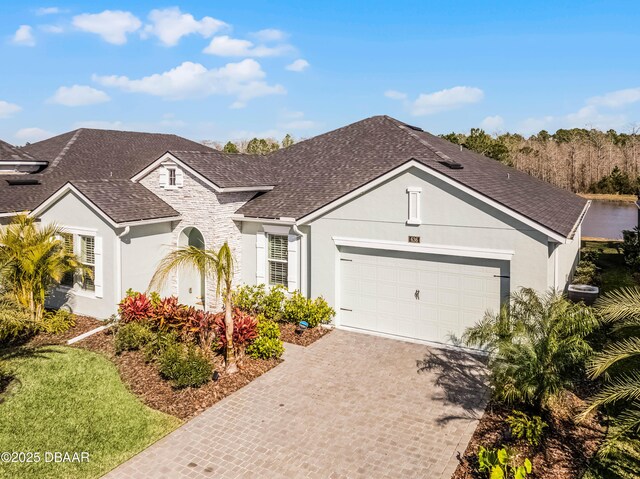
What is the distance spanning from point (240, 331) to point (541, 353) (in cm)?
686

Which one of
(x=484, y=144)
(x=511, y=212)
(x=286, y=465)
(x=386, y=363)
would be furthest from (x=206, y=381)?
(x=484, y=144)

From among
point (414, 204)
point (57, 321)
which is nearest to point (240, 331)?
point (414, 204)

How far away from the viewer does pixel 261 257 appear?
15.9 metres

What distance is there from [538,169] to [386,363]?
204 ft

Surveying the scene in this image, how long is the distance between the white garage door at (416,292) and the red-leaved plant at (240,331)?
351cm

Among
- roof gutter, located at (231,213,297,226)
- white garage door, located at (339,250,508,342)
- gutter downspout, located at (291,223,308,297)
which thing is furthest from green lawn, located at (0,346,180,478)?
white garage door, located at (339,250,508,342)

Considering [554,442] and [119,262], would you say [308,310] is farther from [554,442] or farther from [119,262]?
[554,442]

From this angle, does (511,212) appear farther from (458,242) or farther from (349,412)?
(349,412)

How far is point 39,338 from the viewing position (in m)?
13.7

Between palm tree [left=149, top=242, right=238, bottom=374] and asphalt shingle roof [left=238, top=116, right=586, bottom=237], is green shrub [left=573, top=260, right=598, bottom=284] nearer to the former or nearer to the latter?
asphalt shingle roof [left=238, top=116, right=586, bottom=237]

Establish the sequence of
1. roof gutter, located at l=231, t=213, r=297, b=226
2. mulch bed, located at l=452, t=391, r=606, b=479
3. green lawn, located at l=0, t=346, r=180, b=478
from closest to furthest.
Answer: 1. mulch bed, located at l=452, t=391, r=606, b=479
2. green lawn, located at l=0, t=346, r=180, b=478
3. roof gutter, located at l=231, t=213, r=297, b=226

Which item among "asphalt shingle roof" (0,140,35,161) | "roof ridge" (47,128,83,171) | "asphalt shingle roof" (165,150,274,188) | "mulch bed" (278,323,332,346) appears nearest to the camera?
"mulch bed" (278,323,332,346)

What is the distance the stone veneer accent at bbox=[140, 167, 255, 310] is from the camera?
1555cm

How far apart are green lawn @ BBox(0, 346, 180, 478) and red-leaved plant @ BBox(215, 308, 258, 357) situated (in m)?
2.55
